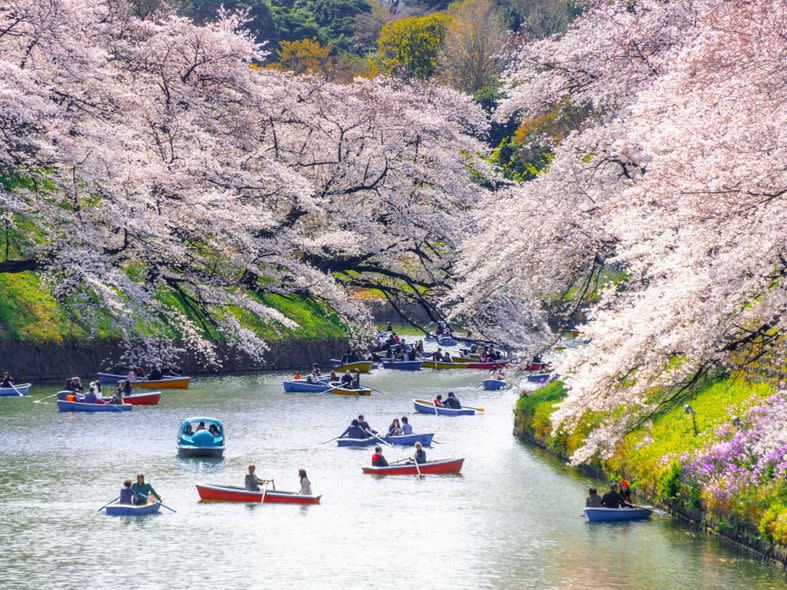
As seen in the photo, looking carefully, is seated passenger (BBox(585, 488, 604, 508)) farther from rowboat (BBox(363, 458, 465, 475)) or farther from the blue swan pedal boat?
the blue swan pedal boat

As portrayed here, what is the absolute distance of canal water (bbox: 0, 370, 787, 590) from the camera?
72.7 feet

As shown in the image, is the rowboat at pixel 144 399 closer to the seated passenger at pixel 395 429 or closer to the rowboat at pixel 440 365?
the seated passenger at pixel 395 429

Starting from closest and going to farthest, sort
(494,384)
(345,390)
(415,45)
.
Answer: (345,390) < (494,384) < (415,45)

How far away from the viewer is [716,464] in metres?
24.4

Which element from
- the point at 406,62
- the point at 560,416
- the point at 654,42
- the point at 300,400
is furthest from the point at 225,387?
the point at 406,62

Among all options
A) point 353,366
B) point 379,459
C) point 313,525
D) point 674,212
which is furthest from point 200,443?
point 353,366

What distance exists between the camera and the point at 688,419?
91.4ft

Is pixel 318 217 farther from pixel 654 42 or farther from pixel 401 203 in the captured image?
pixel 654 42

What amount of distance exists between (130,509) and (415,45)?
269 feet

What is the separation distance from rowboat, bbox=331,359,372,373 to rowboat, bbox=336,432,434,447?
21.3 m

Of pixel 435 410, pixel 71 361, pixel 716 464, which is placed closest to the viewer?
pixel 716 464

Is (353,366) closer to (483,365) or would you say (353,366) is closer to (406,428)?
(483,365)

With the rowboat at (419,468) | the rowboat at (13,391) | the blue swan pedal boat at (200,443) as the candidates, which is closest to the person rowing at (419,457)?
the rowboat at (419,468)

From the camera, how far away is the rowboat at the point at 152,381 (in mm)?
48719
